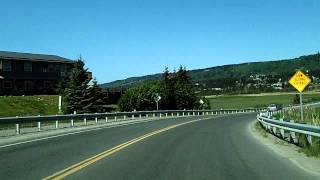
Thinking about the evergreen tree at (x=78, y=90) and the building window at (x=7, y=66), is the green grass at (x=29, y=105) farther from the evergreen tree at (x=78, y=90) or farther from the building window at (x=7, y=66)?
the building window at (x=7, y=66)

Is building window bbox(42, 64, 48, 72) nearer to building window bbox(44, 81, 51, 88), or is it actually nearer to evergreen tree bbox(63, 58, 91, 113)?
building window bbox(44, 81, 51, 88)

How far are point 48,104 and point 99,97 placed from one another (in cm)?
754

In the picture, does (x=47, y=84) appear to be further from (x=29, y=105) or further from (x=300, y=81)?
(x=300, y=81)

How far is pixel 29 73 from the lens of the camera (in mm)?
80562

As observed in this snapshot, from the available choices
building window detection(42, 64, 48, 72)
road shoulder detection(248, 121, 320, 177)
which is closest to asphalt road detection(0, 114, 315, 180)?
road shoulder detection(248, 121, 320, 177)

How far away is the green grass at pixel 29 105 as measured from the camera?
196 feet

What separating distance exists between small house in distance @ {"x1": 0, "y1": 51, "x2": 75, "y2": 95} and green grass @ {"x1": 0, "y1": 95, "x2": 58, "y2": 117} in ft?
23.7

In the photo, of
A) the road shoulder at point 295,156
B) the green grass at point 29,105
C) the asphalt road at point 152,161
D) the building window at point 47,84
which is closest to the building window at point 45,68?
the building window at point 47,84

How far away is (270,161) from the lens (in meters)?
15.5

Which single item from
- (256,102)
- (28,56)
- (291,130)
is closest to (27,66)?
(28,56)

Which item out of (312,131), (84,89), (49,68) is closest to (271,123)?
(312,131)

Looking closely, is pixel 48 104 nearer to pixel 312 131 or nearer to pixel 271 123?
pixel 271 123

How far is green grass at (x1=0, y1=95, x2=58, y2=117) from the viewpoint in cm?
5987

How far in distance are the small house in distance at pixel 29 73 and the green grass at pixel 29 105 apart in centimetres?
721
